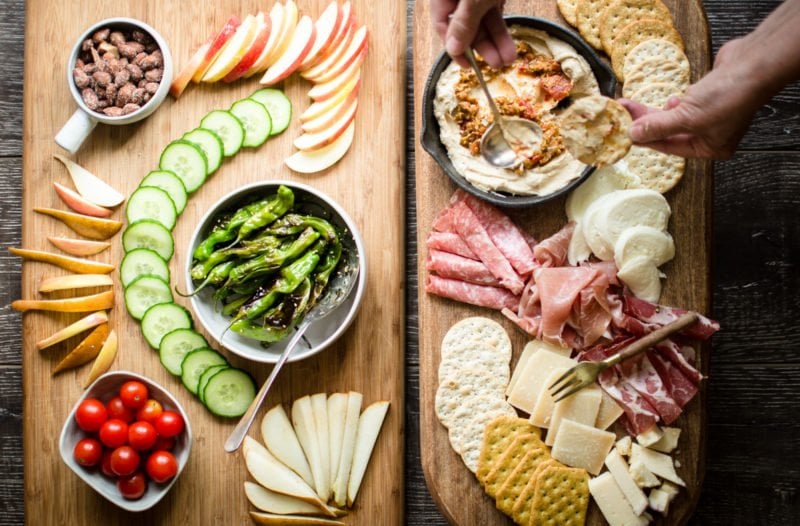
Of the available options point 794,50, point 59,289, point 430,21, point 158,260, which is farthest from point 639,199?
point 59,289

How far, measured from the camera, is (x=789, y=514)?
2740 millimetres

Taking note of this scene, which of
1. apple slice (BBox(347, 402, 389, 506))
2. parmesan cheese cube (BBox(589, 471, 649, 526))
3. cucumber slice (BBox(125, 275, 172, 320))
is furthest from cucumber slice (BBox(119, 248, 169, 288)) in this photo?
parmesan cheese cube (BBox(589, 471, 649, 526))

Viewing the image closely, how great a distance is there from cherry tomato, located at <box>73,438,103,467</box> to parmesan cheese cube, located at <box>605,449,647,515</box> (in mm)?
1780

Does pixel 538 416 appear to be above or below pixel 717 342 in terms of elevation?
below

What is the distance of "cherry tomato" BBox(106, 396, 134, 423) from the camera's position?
2506 mm

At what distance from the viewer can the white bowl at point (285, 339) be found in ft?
7.96

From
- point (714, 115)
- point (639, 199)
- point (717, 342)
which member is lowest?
point (717, 342)

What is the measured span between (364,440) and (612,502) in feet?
2.93

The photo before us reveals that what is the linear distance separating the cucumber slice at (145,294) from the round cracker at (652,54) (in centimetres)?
186

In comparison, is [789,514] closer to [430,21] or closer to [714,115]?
[714,115]

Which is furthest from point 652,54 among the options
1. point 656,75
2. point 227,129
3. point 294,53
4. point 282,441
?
point 282,441

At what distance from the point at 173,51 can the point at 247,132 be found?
446 millimetres

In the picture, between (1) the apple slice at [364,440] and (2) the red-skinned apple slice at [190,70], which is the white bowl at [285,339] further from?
(2) the red-skinned apple slice at [190,70]

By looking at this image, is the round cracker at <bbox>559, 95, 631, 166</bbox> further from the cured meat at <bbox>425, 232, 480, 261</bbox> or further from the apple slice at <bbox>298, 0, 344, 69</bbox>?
the apple slice at <bbox>298, 0, 344, 69</bbox>
